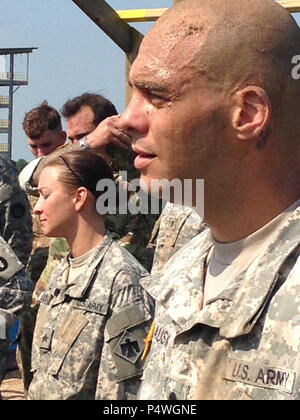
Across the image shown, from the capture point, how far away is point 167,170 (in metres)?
1.87

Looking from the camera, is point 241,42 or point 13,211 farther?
point 13,211

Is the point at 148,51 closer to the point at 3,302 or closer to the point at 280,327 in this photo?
the point at 280,327

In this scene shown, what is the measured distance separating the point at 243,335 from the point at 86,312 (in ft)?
6.44

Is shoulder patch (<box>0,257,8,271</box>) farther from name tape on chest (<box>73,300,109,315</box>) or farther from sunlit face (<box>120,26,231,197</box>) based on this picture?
sunlit face (<box>120,26,231,197</box>)

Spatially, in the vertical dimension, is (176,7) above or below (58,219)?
above

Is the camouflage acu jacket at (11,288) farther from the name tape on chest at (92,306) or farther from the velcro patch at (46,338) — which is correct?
the name tape on chest at (92,306)

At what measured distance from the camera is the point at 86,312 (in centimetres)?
362

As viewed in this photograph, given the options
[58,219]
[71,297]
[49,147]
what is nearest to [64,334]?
[71,297]

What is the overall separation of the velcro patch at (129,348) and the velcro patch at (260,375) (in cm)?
180

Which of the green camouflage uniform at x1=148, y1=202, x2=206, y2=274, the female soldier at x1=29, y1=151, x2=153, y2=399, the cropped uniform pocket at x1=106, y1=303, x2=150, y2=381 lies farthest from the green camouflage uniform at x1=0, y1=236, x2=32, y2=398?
the cropped uniform pocket at x1=106, y1=303, x2=150, y2=381

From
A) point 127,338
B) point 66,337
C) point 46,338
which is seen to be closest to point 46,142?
point 46,338

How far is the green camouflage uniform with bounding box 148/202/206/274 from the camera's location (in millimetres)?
4637

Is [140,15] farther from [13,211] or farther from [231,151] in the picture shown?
[231,151]

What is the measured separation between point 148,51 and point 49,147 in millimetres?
5033
